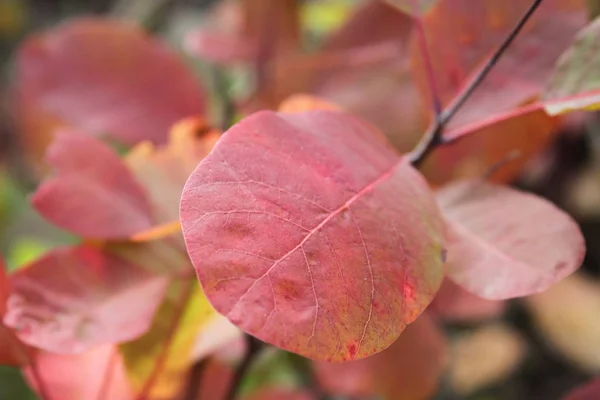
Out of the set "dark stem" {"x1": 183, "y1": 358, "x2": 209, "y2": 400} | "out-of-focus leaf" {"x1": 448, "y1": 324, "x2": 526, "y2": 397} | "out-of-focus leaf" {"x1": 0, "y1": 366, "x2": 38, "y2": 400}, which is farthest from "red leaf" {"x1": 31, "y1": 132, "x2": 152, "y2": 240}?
"out-of-focus leaf" {"x1": 448, "y1": 324, "x2": 526, "y2": 397}

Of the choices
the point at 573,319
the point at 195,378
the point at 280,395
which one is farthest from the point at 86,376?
the point at 573,319

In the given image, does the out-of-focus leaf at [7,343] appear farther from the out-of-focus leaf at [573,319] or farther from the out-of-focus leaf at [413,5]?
the out-of-focus leaf at [573,319]

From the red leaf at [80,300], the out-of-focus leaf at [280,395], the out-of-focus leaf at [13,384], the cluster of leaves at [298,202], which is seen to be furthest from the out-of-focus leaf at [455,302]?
the out-of-focus leaf at [13,384]

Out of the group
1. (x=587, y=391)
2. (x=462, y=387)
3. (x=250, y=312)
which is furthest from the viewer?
(x=462, y=387)

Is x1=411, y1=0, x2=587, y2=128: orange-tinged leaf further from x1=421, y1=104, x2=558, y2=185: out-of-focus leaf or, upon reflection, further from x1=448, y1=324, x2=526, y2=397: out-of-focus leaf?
x1=448, y1=324, x2=526, y2=397: out-of-focus leaf

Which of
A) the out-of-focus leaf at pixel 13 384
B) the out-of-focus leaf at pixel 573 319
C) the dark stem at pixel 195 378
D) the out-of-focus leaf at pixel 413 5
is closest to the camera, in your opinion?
the out-of-focus leaf at pixel 413 5

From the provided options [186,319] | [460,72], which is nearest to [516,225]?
[460,72]

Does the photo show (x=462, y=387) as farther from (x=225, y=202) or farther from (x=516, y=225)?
(x=225, y=202)
